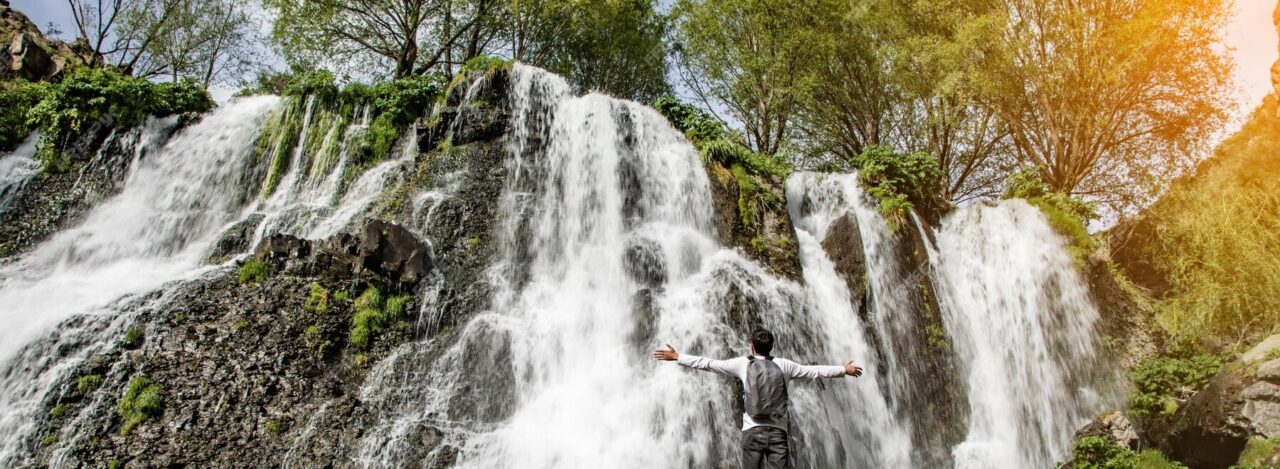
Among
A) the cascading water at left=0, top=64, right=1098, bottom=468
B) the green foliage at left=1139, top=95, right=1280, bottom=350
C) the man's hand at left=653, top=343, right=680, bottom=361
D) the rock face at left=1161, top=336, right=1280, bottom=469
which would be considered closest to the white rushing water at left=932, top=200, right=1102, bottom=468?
the cascading water at left=0, top=64, right=1098, bottom=468

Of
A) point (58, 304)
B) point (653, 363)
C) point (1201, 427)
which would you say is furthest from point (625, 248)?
point (1201, 427)

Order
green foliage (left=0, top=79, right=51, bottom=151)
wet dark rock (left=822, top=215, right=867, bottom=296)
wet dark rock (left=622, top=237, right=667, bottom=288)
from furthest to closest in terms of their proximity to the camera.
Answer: green foliage (left=0, top=79, right=51, bottom=151) < wet dark rock (left=822, top=215, right=867, bottom=296) < wet dark rock (left=622, top=237, right=667, bottom=288)

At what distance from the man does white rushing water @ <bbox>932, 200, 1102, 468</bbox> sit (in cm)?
735

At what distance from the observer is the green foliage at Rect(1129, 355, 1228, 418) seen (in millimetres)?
10731

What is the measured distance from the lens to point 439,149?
12797 millimetres

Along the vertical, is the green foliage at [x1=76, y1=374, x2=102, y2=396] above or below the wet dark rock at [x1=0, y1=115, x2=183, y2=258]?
below

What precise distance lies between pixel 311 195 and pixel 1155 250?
18.5 metres

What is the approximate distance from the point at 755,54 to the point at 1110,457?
1398cm

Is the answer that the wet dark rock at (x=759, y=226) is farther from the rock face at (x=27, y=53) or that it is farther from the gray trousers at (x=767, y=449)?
the rock face at (x=27, y=53)

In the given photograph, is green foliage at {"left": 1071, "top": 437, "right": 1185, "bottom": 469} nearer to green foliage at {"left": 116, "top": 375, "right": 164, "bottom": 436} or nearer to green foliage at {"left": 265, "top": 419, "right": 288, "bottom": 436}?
green foliage at {"left": 265, "top": 419, "right": 288, "bottom": 436}

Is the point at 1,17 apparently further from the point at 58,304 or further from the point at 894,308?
the point at 894,308

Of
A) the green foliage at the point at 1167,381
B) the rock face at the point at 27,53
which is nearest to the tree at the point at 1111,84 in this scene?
the green foliage at the point at 1167,381

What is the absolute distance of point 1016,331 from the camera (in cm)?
1204

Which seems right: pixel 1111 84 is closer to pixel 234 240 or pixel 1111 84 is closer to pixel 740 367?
pixel 740 367
